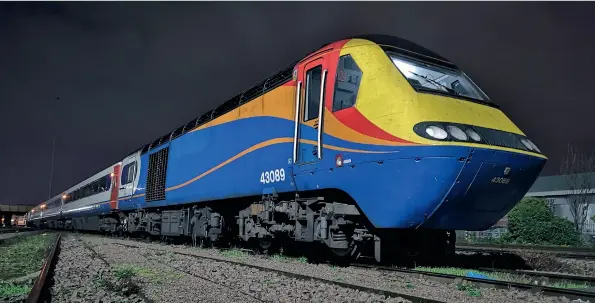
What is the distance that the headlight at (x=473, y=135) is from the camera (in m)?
6.36

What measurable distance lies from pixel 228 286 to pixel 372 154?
2769mm

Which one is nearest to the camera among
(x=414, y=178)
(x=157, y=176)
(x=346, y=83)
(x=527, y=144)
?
(x=414, y=178)

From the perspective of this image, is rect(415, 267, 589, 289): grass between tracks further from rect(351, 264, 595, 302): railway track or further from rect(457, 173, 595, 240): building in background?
rect(457, 173, 595, 240): building in background

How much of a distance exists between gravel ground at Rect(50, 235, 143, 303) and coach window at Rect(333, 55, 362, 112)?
4095 mm

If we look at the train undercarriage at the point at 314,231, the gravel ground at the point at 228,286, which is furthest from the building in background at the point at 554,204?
the gravel ground at the point at 228,286

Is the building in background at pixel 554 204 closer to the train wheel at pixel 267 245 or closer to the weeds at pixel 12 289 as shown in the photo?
the train wheel at pixel 267 245

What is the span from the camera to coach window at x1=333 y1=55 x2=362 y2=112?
727 cm

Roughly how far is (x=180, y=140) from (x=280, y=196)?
692 cm

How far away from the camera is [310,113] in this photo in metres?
8.10

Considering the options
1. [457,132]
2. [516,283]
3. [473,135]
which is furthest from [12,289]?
[516,283]

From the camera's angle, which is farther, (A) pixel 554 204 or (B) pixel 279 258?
Result: (A) pixel 554 204

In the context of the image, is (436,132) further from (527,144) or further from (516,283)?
(516,283)

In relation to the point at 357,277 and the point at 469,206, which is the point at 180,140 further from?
the point at 469,206

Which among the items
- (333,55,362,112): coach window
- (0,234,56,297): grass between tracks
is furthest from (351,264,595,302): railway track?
(0,234,56,297): grass between tracks
